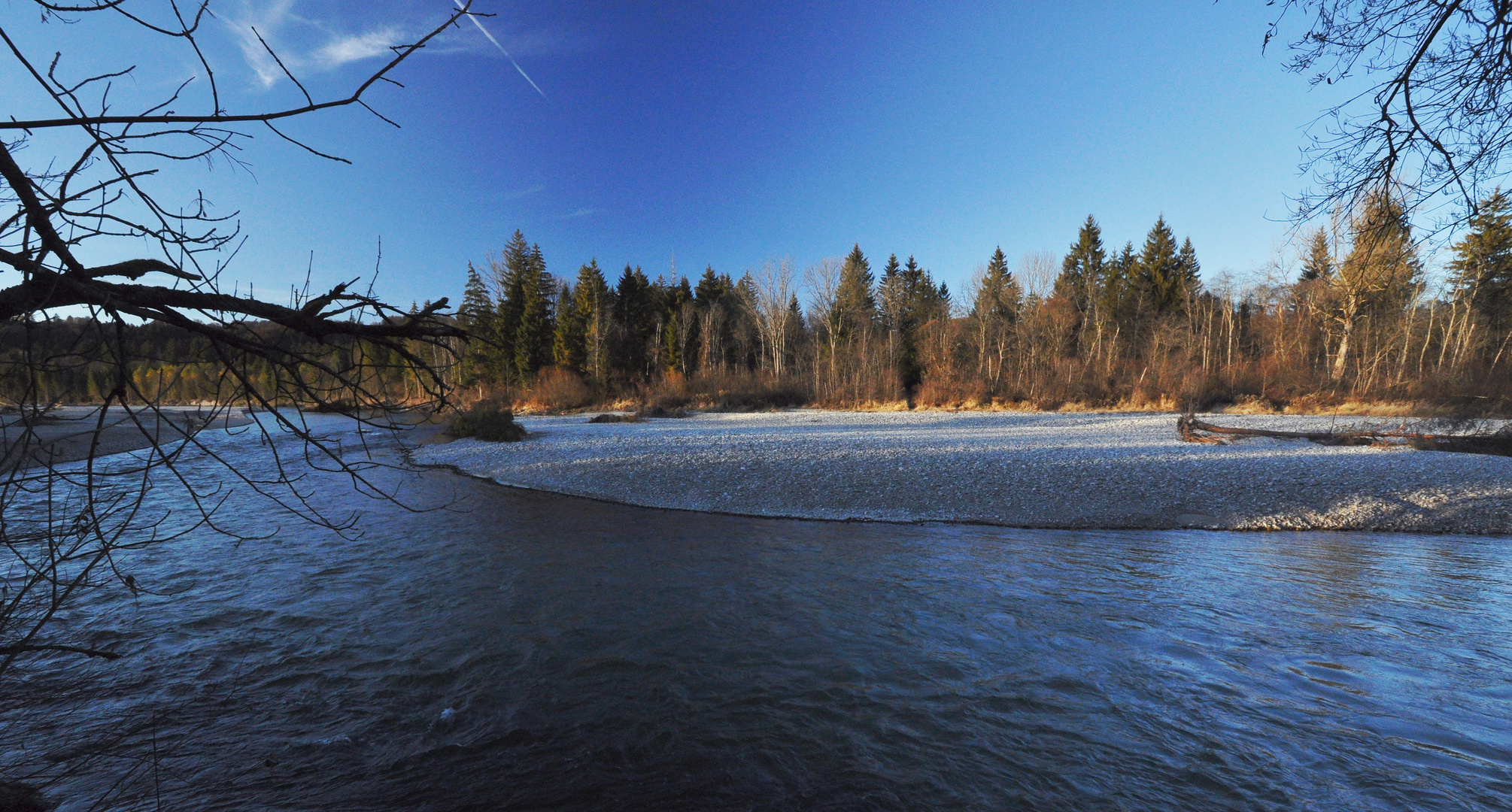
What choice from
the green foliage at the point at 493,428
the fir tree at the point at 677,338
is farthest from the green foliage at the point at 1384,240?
the fir tree at the point at 677,338

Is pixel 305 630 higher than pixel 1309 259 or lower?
lower

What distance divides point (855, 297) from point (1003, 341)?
37.6ft

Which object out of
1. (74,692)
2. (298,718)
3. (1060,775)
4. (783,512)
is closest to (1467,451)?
(783,512)

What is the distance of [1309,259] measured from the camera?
2992 centimetres

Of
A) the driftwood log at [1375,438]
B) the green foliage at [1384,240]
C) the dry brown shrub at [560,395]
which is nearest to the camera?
the green foliage at [1384,240]

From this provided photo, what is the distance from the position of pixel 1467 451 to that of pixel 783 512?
14521 mm

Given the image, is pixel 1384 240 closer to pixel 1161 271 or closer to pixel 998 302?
pixel 998 302

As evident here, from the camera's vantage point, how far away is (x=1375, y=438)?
14.2m

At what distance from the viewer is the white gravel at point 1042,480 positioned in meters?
9.39

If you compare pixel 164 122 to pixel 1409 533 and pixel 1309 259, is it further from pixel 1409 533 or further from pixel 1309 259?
pixel 1309 259

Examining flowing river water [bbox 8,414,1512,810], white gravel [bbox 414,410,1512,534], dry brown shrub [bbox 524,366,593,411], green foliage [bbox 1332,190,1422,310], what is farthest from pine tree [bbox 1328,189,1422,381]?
dry brown shrub [bbox 524,366,593,411]

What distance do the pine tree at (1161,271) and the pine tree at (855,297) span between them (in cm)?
1988

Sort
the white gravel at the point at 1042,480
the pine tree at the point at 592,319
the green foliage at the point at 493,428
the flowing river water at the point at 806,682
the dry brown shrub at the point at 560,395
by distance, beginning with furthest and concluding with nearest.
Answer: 1. the pine tree at the point at 592,319
2. the dry brown shrub at the point at 560,395
3. the green foliage at the point at 493,428
4. the white gravel at the point at 1042,480
5. the flowing river water at the point at 806,682

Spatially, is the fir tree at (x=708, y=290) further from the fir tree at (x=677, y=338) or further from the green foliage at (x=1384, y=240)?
the green foliage at (x=1384, y=240)
